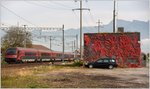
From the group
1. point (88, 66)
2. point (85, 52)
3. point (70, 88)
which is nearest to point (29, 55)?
point (85, 52)

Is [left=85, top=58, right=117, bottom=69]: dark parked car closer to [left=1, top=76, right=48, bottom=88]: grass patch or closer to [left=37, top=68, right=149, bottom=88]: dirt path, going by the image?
[left=37, top=68, right=149, bottom=88]: dirt path

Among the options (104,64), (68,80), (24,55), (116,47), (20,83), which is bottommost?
(104,64)

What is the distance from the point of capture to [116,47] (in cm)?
5147

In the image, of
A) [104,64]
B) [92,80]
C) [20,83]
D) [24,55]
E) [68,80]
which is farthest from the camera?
[24,55]

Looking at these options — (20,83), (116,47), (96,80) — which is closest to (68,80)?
(96,80)

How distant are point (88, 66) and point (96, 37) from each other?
22.5ft

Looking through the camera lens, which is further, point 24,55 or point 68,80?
point 24,55

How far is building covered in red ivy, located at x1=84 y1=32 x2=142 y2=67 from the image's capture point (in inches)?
2005

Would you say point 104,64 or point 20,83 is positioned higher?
point 20,83

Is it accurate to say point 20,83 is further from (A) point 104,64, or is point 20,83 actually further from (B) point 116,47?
(B) point 116,47

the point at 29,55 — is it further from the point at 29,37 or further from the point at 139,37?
the point at 29,37

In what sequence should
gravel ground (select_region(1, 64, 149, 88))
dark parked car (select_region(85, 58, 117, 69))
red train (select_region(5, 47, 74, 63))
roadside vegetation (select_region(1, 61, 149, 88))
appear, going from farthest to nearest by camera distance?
red train (select_region(5, 47, 74, 63)), dark parked car (select_region(85, 58, 117, 69)), gravel ground (select_region(1, 64, 149, 88)), roadside vegetation (select_region(1, 61, 149, 88))

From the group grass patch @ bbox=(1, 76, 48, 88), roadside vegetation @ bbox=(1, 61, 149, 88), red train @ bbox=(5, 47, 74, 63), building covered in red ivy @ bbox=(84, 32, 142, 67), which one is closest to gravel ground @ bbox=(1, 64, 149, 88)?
roadside vegetation @ bbox=(1, 61, 149, 88)

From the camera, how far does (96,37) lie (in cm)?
5203
